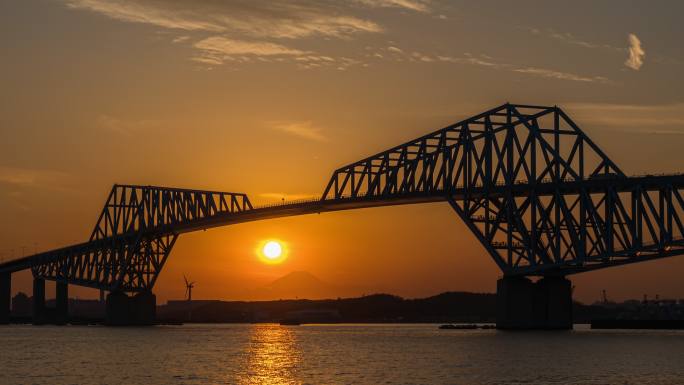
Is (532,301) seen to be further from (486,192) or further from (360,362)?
(360,362)

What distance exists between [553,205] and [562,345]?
32152 millimetres

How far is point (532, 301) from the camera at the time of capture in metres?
151

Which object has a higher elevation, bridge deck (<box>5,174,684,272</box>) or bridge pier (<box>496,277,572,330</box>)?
bridge deck (<box>5,174,684,272</box>)

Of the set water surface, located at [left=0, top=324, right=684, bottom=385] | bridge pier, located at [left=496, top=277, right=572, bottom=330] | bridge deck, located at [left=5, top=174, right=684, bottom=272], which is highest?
bridge deck, located at [left=5, top=174, right=684, bottom=272]

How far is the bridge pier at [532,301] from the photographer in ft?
493

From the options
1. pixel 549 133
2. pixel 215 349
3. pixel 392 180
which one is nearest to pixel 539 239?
pixel 549 133

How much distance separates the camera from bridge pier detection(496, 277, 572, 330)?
150125 millimetres

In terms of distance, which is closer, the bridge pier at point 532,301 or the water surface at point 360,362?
the water surface at point 360,362

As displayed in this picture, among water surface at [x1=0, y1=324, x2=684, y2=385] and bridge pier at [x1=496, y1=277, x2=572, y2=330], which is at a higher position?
bridge pier at [x1=496, y1=277, x2=572, y2=330]

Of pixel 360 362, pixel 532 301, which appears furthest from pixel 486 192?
pixel 360 362

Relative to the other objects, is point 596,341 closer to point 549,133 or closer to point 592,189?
point 592,189

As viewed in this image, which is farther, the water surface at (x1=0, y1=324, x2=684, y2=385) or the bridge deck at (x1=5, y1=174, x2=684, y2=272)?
the bridge deck at (x1=5, y1=174, x2=684, y2=272)

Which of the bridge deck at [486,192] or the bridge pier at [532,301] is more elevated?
the bridge deck at [486,192]

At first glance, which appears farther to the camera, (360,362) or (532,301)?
(532,301)
